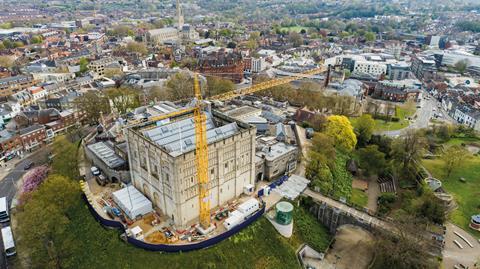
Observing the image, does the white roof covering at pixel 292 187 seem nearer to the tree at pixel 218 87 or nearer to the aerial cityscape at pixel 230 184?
the aerial cityscape at pixel 230 184

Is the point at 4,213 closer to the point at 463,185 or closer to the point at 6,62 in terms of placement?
the point at 463,185

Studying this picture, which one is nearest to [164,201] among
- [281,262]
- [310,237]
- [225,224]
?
[225,224]

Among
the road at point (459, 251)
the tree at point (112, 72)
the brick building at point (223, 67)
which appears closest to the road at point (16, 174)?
the tree at point (112, 72)

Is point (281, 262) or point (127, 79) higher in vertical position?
point (127, 79)

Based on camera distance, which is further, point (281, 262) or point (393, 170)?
point (393, 170)

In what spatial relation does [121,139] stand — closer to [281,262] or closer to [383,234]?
[281,262]

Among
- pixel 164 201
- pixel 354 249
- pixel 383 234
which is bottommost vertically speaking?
pixel 354 249
